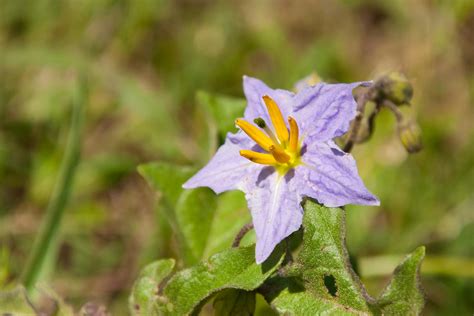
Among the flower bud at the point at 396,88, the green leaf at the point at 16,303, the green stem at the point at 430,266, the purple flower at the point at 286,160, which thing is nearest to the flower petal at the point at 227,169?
the purple flower at the point at 286,160

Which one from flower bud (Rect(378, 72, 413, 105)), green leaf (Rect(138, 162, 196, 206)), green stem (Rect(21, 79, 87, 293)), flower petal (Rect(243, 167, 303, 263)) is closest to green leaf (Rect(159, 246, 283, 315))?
flower petal (Rect(243, 167, 303, 263))

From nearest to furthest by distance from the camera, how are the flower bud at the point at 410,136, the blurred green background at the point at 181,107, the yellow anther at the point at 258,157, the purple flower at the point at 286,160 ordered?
the purple flower at the point at 286,160, the yellow anther at the point at 258,157, the flower bud at the point at 410,136, the blurred green background at the point at 181,107

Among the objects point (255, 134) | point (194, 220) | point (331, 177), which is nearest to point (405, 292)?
point (331, 177)

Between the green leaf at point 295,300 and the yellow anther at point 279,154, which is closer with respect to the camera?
the green leaf at point 295,300

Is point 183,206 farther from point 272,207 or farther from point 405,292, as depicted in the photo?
point 405,292

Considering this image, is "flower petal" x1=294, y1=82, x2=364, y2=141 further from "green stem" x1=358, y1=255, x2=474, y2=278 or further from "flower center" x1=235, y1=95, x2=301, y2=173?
"green stem" x1=358, y1=255, x2=474, y2=278

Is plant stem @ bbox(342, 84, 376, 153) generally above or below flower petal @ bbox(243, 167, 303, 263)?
above

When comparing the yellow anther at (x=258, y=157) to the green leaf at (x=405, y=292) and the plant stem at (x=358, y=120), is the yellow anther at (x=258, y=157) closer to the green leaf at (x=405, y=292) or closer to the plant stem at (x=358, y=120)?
the plant stem at (x=358, y=120)

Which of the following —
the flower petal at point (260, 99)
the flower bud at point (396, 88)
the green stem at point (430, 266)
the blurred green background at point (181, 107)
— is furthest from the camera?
the blurred green background at point (181, 107)
